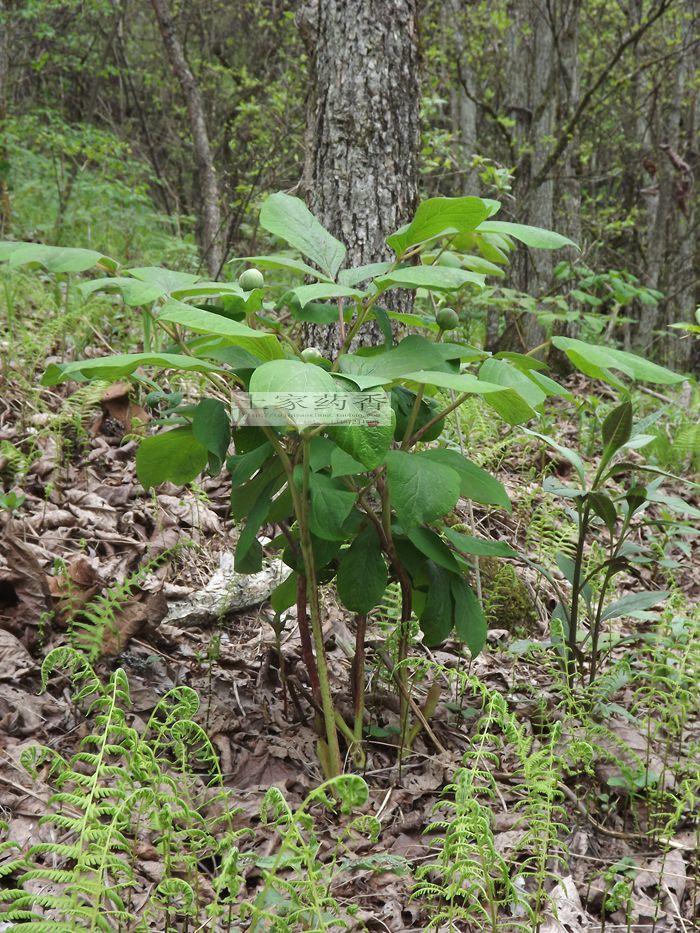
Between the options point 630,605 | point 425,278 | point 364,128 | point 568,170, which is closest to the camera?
point 425,278

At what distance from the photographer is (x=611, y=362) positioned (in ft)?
4.24

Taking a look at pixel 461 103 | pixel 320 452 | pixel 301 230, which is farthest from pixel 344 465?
pixel 461 103

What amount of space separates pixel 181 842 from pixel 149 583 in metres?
1.12

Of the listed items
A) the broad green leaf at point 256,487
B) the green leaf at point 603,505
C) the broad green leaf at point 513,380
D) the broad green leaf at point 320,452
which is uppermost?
the broad green leaf at point 513,380

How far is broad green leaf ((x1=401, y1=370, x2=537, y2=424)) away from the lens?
1.13 metres

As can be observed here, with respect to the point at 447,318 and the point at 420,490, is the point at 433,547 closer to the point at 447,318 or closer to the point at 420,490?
the point at 420,490

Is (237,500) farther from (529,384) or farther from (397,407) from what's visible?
(529,384)

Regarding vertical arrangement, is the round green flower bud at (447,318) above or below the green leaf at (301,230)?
below

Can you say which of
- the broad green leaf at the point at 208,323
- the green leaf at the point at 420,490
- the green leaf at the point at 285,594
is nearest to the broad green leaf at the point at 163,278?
the broad green leaf at the point at 208,323

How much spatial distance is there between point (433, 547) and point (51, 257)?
3.06 ft

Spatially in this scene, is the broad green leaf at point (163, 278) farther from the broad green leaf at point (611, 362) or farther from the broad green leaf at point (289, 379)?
the broad green leaf at point (611, 362)

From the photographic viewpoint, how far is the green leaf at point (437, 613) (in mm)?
1700

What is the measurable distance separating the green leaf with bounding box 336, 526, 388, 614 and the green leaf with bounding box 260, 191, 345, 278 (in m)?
0.59

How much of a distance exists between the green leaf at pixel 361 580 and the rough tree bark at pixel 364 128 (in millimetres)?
1379
